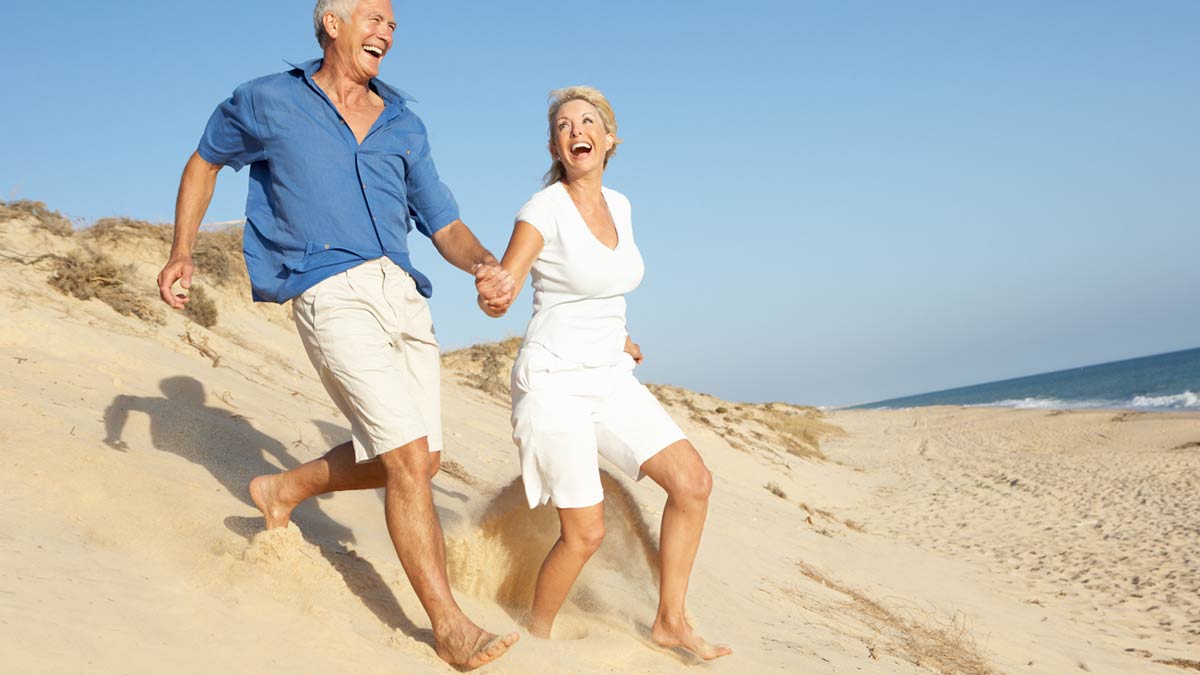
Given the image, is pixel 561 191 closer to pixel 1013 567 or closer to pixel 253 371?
pixel 253 371

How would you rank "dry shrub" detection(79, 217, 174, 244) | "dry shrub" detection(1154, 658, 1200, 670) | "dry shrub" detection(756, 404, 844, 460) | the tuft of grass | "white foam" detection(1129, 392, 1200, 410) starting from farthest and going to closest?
"white foam" detection(1129, 392, 1200, 410) → "dry shrub" detection(756, 404, 844, 460) → "dry shrub" detection(79, 217, 174, 244) → the tuft of grass → "dry shrub" detection(1154, 658, 1200, 670)

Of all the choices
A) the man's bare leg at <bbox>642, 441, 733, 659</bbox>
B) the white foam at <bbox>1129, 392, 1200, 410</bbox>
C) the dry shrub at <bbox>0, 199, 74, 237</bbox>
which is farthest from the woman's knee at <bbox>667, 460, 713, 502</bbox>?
the white foam at <bbox>1129, 392, 1200, 410</bbox>

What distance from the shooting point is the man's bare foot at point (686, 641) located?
3.78 metres

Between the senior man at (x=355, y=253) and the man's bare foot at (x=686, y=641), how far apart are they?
98 cm

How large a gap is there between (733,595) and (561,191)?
10.6 feet

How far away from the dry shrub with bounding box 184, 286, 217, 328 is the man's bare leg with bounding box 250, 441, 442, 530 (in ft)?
20.2

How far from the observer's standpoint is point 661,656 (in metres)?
3.82

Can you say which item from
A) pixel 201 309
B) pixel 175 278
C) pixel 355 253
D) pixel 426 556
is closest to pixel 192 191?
pixel 175 278

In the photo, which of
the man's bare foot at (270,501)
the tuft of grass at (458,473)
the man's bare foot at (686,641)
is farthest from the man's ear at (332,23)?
the tuft of grass at (458,473)

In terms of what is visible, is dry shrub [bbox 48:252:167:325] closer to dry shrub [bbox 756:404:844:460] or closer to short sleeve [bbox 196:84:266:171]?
short sleeve [bbox 196:84:266:171]

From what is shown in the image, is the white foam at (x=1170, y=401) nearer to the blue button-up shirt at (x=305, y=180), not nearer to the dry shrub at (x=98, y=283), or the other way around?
the dry shrub at (x=98, y=283)

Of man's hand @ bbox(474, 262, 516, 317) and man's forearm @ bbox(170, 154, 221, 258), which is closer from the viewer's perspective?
man's hand @ bbox(474, 262, 516, 317)

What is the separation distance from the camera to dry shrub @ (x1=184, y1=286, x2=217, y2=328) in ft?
30.6

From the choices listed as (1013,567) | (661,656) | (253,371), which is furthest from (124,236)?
(1013,567)
